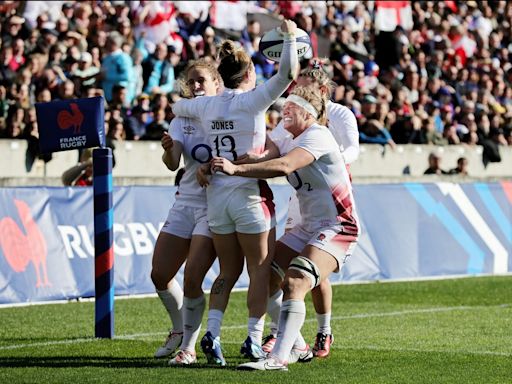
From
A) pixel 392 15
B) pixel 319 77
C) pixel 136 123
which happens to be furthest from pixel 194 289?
pixel 392 15

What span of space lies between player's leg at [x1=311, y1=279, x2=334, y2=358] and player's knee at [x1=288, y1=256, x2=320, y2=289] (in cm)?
84

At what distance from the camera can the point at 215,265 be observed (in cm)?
1666

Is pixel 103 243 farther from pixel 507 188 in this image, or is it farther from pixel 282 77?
pixel 507 188

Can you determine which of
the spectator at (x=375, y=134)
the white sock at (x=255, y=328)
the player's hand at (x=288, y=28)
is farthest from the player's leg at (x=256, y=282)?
the spectator at (x=375, y=134)

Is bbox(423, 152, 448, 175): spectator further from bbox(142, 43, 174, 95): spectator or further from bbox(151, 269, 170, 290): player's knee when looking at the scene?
bbox(151, 269, 170, 290): player's knee

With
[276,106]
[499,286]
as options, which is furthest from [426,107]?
[499,286]

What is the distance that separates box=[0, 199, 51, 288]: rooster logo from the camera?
1459cm

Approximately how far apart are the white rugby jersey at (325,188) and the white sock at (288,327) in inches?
29.5

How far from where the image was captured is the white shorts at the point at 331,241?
9.57 meters

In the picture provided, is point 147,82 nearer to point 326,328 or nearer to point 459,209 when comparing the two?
point 459,209

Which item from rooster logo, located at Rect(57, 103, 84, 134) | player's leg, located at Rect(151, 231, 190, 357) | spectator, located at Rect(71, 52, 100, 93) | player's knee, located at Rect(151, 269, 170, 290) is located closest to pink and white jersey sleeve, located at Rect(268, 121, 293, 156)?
player's leg, located at Rect(151, 231, 190, 357)

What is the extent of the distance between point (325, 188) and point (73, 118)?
286cm

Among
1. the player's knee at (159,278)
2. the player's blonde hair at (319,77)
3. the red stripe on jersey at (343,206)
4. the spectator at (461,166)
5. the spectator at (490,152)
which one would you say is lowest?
the spectator at (490,152)

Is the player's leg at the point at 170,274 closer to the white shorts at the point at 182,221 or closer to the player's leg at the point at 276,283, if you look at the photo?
the white shorts at the point at 182,221
